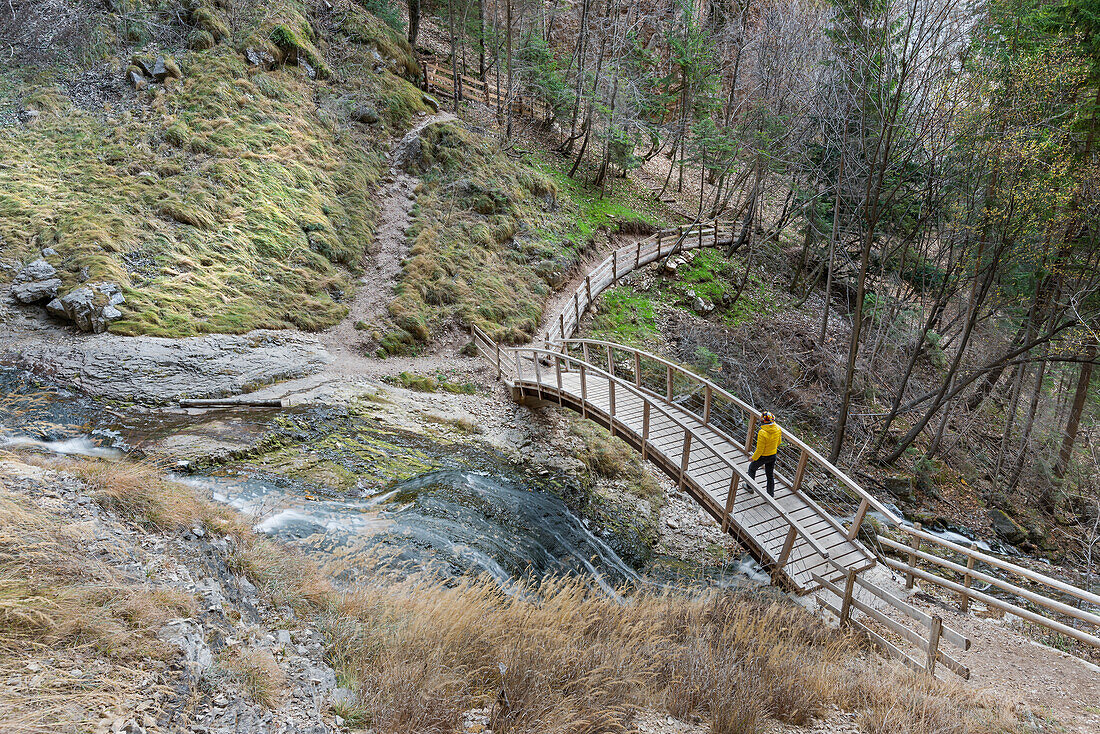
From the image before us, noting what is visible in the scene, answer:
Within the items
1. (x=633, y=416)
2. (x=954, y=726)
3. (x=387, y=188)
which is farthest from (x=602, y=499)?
(x=387, y=188)

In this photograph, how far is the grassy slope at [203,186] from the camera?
11.2 m

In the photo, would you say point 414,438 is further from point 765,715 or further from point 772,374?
point 772,374

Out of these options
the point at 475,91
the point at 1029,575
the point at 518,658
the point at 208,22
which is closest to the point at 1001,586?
the point at 1029,575

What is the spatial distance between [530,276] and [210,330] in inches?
412

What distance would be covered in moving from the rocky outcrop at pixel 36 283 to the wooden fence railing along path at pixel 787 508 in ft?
30.9

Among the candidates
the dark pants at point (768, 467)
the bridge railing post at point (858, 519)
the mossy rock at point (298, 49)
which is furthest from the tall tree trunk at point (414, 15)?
A: the bridge railing post at point (858, 519)

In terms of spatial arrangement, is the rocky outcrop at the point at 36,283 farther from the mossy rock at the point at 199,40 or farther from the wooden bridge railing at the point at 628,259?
the wooden bridge railing at the point at 628,259

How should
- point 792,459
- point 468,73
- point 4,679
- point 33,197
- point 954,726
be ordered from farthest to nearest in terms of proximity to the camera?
point 468,73
point 792,459
point 33,197
point 954,726
point 4,679

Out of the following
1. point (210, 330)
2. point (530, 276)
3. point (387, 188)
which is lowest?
point (210, 330)

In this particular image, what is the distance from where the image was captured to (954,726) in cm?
441

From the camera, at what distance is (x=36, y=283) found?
10.1 m

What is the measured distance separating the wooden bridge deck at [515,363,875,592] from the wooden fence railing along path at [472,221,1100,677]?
0.02 m

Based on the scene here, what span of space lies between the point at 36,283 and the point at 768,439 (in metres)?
14.4

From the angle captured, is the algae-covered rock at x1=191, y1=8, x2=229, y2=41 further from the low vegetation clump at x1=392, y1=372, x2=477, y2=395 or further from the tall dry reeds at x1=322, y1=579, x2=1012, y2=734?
the tall dry reeds at x1=322, y1=579, x2=1012, y2=734
